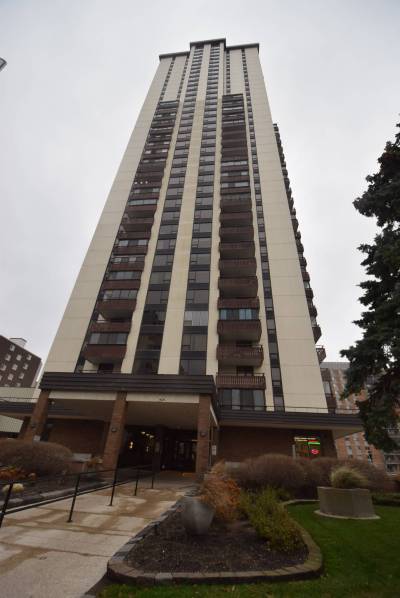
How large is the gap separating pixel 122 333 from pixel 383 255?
1097 inches

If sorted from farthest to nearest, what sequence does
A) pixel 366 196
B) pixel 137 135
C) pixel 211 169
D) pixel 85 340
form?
pixel 137 135
pixel 211 169
pixel 85 340
pixel 366 196

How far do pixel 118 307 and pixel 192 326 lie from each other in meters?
9.04

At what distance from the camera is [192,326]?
32281 mm

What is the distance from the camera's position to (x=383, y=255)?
9008mm


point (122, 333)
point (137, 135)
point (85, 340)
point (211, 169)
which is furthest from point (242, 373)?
point (137, 135)

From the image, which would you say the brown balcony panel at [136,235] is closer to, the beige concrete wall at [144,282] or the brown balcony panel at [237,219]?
the beige concrete wall at [144,282]

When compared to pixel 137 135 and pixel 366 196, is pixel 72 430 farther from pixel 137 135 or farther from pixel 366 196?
pixel 137 135

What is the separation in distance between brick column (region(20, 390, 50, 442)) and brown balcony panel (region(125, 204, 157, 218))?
2818 centimetres

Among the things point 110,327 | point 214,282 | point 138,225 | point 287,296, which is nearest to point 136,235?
point 138,225

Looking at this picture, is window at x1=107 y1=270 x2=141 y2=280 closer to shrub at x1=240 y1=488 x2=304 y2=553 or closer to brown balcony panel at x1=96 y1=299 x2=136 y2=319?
brown balcony panel at x1=96 y1=299 x2=136 y2=319

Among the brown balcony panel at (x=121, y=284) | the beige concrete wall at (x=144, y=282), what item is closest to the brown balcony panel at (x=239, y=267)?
the beige concrete wall at (x=144, y=282)

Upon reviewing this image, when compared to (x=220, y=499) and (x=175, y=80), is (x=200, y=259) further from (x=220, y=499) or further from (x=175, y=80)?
(x=175, y=80)

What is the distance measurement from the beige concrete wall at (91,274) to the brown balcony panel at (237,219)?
1562cm

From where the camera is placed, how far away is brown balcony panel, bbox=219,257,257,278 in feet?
117
